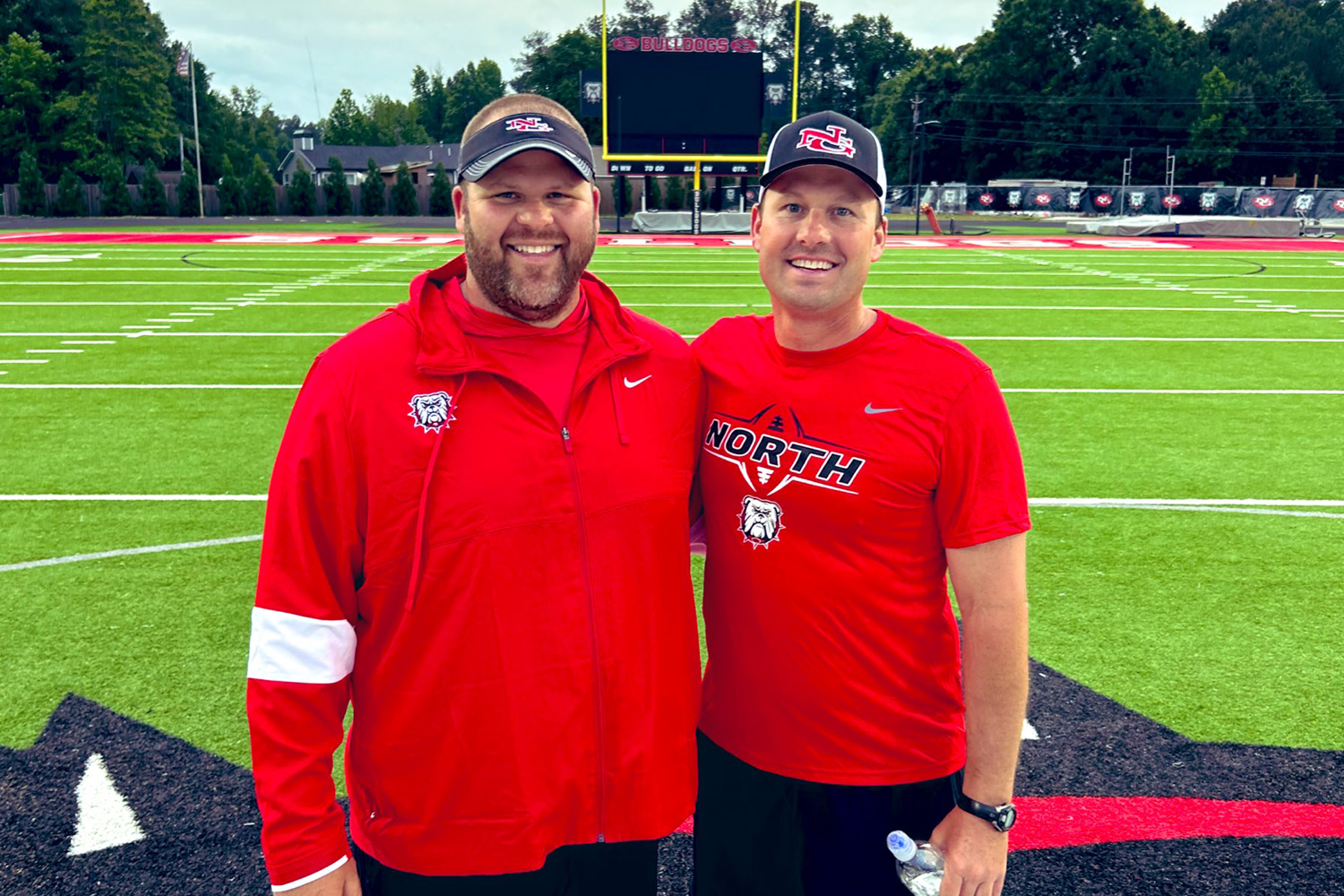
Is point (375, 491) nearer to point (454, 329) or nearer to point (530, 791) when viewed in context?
point (454, 329)

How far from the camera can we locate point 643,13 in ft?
352

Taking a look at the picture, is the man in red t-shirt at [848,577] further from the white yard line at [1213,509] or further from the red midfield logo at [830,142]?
the white yard line at [1213,509]

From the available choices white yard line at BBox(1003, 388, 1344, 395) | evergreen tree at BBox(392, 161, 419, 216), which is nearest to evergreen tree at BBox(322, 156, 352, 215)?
evergreen tree at BBox(392, 161, 419, 216)

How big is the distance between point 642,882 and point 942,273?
19942 mm

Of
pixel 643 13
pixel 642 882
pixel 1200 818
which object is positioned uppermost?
pixel 643 13

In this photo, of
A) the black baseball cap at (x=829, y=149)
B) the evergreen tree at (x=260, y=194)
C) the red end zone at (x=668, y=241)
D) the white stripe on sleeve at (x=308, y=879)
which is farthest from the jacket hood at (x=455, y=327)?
the evergreen tree at (x=260, y=194)

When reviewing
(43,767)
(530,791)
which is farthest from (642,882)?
(43,767)

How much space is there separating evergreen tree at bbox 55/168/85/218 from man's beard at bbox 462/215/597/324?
49680 millimetres

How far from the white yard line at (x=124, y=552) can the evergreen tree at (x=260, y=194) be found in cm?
4424

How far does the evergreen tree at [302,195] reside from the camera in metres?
46.3

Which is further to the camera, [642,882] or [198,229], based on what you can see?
[198,229]

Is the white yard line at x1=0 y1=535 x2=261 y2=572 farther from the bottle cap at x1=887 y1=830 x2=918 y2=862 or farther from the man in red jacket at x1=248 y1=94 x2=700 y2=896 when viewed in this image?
the bottle cap at x1=887 y1=830 x2=918 y2=862

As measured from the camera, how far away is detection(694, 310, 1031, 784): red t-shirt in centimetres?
227

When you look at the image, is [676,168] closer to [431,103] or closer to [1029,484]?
[1029,484]
